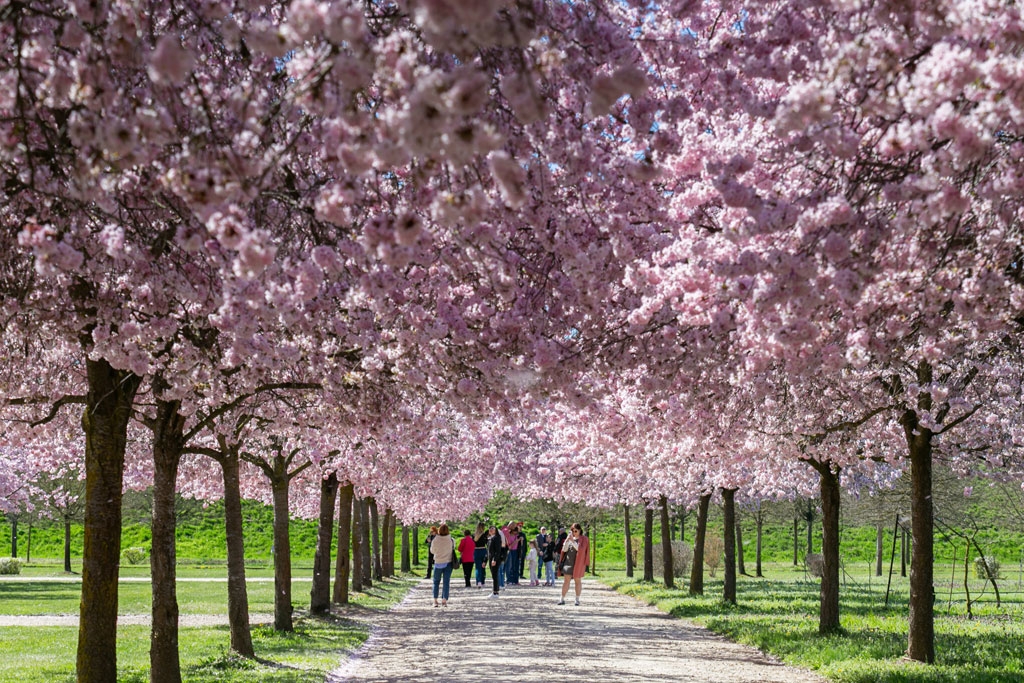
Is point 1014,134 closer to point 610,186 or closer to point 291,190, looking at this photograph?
point 610,186

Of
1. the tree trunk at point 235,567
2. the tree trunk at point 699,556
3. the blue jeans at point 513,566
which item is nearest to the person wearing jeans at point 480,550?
the blue jeans at point 513,566

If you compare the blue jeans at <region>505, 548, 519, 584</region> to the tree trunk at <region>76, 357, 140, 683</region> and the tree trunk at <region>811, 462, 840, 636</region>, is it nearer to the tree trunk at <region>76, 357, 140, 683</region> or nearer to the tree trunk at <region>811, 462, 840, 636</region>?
the tree trunk at <region>811, 462, 840, 636</region>

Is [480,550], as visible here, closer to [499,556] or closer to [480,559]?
[480,559]

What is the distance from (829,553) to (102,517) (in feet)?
41.7

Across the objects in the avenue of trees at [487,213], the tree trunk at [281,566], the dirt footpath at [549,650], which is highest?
the avenue of trees at [487,213]

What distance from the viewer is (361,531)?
31891 mm

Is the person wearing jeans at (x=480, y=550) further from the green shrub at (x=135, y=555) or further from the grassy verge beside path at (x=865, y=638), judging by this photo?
the green shrub at (x=135, y=555)

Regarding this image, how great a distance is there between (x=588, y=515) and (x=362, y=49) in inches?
1972

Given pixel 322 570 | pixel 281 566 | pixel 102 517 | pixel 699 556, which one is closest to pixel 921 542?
pixel 102 517

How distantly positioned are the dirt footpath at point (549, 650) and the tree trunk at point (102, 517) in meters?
3.81

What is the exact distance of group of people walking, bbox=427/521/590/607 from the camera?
2627 cm

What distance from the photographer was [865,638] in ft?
54.5

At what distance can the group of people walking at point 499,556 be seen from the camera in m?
26.3

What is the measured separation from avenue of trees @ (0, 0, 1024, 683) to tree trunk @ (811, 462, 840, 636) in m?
3.75
